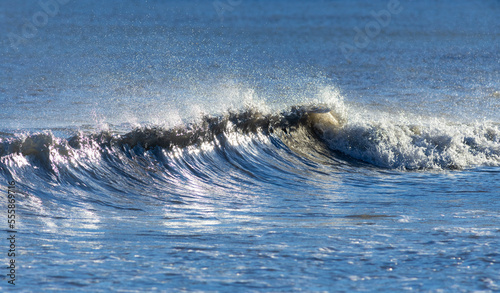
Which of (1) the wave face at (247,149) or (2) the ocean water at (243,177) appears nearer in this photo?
(2) the ocean water at (243,177)

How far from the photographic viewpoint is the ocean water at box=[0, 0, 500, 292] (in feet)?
13.0

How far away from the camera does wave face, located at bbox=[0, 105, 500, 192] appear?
21.8 feet

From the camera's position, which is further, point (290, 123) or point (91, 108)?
point (91, 108)

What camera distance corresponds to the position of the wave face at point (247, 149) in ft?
21.8

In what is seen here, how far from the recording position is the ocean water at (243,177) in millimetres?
3953

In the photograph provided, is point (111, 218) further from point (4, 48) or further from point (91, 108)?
point (4, 48)

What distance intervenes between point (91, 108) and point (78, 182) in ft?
17.0

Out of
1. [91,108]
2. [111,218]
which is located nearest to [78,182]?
[111,218]

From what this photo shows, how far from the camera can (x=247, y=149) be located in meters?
8.86

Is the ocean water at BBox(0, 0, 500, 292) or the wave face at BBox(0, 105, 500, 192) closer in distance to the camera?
the ocean water at BBox(0, 0, 500, 292)

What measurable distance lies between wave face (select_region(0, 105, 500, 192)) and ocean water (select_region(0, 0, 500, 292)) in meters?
0.03

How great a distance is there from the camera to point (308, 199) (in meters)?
6.45

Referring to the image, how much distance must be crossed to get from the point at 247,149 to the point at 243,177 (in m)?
1.14

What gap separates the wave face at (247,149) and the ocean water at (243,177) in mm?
27
